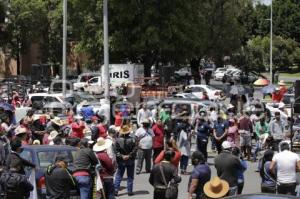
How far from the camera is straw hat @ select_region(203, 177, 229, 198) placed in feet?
37.3

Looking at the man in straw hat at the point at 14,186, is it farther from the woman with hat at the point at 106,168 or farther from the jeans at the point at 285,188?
the jeans at the point at 285,188

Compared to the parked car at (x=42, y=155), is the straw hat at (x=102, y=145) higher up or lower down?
higher up

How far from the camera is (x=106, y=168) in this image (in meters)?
14.0

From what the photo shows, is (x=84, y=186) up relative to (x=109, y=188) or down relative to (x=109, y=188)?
up

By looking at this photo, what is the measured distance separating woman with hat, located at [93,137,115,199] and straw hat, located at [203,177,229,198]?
293cm

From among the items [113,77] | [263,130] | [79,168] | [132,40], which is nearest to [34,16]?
[132,40]

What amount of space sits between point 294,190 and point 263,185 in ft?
2.05

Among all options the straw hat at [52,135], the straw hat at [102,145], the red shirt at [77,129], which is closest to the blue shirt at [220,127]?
the red shirt at [77,129]

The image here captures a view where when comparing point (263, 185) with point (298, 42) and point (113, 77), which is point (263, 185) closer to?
point (113, 77)

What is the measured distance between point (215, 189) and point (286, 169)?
2273mm

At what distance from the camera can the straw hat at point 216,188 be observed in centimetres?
1137

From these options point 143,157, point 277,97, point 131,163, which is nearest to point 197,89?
point 277,97

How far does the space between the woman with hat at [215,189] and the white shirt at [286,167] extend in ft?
6.40

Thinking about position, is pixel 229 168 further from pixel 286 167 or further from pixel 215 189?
pixel 215 189
